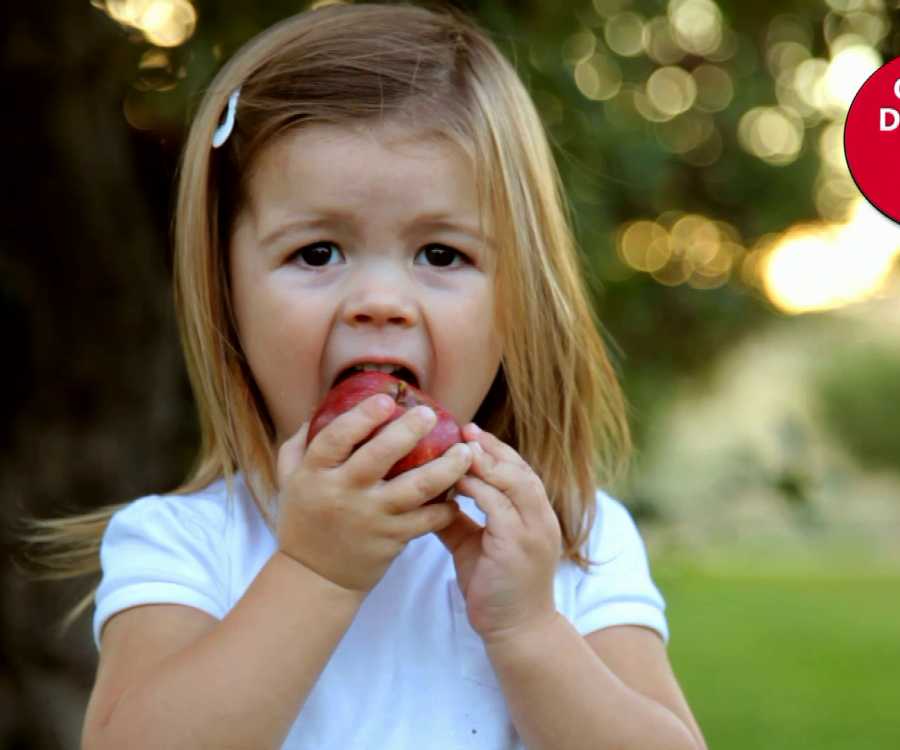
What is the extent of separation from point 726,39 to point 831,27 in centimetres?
38

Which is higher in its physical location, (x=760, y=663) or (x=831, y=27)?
(x=760, y=663)

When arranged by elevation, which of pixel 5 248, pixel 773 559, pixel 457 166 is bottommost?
pixel 457 166

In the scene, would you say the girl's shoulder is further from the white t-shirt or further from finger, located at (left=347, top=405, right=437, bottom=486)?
finger, located at (left=347, top=405, right=437, bottom=486)

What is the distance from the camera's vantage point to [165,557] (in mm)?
1637

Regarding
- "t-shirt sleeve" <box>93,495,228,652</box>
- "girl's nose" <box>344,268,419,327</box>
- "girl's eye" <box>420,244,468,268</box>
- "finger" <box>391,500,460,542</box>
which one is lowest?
"t-shirt sleeve" <box>93,495,228,652</box>

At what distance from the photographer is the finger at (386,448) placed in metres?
1.45

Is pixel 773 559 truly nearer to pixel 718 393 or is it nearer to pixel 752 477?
pixel 718 393

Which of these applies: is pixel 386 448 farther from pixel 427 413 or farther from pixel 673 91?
pixel 673 91

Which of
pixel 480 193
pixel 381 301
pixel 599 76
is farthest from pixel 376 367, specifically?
pixel 599 76

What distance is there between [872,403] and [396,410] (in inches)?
573

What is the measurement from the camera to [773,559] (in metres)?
17.3

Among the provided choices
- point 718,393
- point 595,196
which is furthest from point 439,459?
point 718,393

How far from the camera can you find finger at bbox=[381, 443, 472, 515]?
1.47 metres

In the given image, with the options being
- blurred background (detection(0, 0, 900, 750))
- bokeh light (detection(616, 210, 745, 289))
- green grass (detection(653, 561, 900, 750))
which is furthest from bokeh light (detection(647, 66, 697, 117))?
green grass (detection(653, 561, 900, 750))
